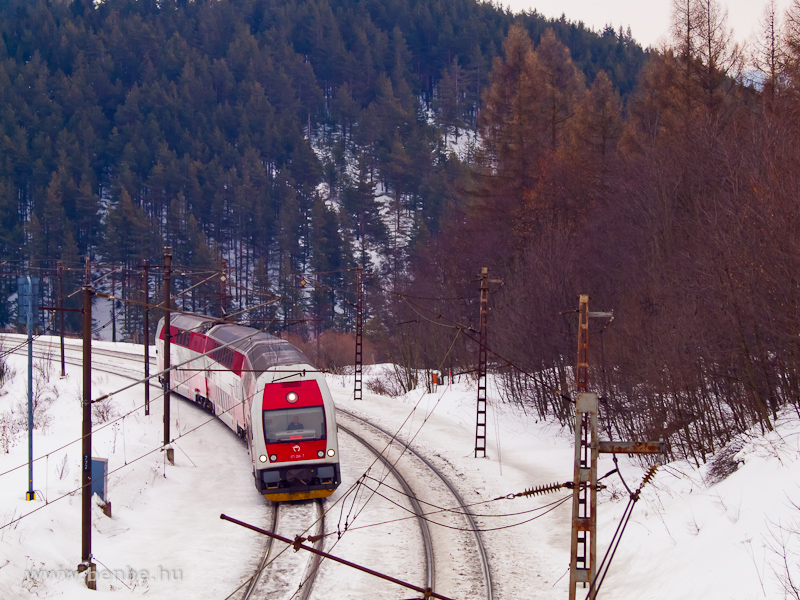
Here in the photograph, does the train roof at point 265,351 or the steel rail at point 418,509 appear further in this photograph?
the train roof at point 265,351

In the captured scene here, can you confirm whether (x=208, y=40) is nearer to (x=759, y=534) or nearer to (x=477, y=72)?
(x=477, y=72)

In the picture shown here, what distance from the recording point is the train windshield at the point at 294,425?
1919cm

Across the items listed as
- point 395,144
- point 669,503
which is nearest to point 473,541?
point 669,503

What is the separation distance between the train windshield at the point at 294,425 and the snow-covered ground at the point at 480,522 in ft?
6.33

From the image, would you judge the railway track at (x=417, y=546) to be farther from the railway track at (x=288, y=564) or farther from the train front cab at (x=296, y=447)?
the train front cab at (x=296, y=447)

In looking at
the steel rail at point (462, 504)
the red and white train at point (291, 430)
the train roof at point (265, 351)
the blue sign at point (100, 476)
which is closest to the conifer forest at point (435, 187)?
the train roof at point (265, 351)

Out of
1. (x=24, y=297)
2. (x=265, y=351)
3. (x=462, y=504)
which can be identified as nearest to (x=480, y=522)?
(x=462, y=504)

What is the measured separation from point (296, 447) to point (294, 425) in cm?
55

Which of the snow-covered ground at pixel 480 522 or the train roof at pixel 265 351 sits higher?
the train roof at pixel 265 351

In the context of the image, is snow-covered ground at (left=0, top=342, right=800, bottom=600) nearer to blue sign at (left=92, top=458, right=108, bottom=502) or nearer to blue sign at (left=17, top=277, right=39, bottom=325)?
blue sign at (left=92, top=458, right=108, bottom=502)

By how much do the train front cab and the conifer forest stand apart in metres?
2.86

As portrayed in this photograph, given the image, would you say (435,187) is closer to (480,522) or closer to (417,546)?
(480,522)

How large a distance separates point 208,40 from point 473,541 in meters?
137

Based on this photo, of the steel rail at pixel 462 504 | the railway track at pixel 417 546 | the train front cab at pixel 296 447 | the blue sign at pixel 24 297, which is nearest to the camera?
the railway track at pixel 417 546
